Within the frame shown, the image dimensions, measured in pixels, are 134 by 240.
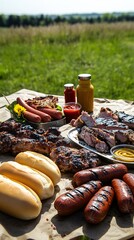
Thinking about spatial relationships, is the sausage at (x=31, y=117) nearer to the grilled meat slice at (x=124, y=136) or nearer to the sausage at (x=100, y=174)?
the grilled meat slice at (x=124, y=136)

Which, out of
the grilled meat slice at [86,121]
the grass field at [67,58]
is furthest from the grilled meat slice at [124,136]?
the grass field at [67,58]

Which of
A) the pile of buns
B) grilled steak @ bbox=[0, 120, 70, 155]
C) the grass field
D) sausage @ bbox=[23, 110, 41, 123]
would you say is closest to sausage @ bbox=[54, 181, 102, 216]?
the pile of buns

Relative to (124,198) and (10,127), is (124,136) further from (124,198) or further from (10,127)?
(10,127)

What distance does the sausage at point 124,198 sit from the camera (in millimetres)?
2699

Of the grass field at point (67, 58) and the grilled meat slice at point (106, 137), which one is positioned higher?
the grilled meat slice at point (106, 137)

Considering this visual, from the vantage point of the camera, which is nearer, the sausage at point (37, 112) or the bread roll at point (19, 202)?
the bread roll at point (19, 202)

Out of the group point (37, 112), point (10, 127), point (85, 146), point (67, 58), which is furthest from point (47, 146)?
point (67, 58)

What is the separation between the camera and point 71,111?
460 centimetres

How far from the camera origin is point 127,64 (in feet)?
38.2

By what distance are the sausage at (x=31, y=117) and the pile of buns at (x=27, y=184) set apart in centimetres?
108

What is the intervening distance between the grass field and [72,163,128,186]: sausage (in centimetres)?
493

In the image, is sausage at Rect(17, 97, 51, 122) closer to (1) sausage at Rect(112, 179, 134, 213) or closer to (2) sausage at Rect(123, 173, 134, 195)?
(2) sausage at Rect(123, 173, 134, 195)

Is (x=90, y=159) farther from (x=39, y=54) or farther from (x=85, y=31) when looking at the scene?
(x=85, y=31)

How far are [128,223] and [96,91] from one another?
5970 millimetres
